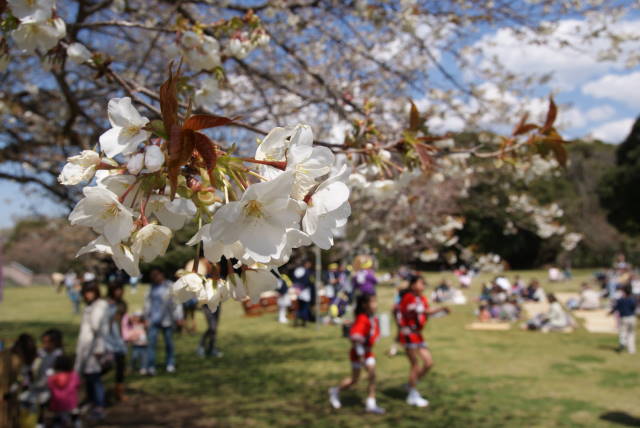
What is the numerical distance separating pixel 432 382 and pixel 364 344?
1767mm

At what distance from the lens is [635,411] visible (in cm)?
539

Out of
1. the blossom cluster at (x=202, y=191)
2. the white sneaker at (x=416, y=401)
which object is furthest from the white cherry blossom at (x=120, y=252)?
the white sneaker at (x=416, y=401)

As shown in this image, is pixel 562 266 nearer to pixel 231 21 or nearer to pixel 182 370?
pixel 182 370

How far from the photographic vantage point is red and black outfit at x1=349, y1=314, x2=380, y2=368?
216 inches

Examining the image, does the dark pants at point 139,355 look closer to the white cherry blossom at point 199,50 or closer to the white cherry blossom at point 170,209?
the white cherry blossom at point 199,50

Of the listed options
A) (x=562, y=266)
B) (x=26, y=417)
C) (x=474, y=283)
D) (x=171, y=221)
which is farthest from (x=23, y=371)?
(x=562, y=266)

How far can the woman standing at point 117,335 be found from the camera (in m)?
5.28

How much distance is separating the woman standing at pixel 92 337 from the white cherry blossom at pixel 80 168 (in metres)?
4.36

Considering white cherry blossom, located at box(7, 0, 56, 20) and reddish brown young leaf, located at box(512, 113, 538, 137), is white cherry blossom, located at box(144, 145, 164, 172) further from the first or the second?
reddish brown young leaf, located at box(512, 113, 538, 137)

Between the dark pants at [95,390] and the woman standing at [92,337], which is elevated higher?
the woman standing at [92,337]

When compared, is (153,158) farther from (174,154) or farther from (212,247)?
(212,247)

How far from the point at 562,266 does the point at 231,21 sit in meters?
33.0

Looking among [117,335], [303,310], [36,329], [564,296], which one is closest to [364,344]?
[117,335]

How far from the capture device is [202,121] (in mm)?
833
